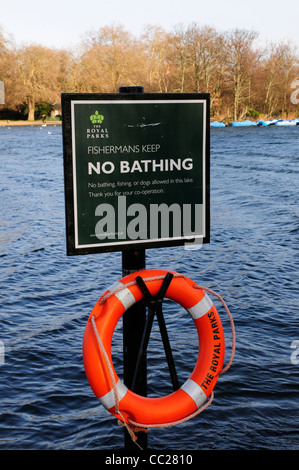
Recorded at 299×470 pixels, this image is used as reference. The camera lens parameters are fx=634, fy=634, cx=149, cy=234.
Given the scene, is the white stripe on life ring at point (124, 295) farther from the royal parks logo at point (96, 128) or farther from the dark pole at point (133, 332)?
the royal parks logo at point (96, 128)

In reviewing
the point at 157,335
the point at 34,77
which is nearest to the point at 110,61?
the point at 34,77

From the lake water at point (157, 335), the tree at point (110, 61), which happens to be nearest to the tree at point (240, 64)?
the tree at point (110, 61)

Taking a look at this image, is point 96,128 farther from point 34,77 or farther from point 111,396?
point 34,77

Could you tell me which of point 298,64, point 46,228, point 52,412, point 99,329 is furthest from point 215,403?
point 298,64

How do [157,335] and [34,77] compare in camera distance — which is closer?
[157,335]

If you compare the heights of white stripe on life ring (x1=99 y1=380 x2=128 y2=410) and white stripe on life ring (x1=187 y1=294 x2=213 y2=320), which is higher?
white stripe on life ring (x1=187 y1=294 x2=213 y2=320)

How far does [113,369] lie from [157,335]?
13.2ft

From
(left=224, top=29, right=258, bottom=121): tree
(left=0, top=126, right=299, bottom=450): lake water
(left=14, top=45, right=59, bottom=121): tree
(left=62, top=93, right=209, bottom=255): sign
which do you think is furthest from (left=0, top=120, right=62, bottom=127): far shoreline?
(left=62, top=93, right=209, bottom=255): sign

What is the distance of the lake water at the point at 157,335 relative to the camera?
5.25 meters

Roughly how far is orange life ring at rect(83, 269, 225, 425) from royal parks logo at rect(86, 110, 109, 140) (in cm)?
82

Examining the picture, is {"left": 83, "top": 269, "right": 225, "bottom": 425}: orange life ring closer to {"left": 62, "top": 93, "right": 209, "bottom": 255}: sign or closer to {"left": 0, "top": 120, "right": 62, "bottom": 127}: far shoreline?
{"left": 62, "top": 93, "right": 209, "bottom": 255}: sign

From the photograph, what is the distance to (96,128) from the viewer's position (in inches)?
133

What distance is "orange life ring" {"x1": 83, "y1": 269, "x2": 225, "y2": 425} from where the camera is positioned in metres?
3.56

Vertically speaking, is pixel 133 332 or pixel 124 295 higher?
pixel 124 295
